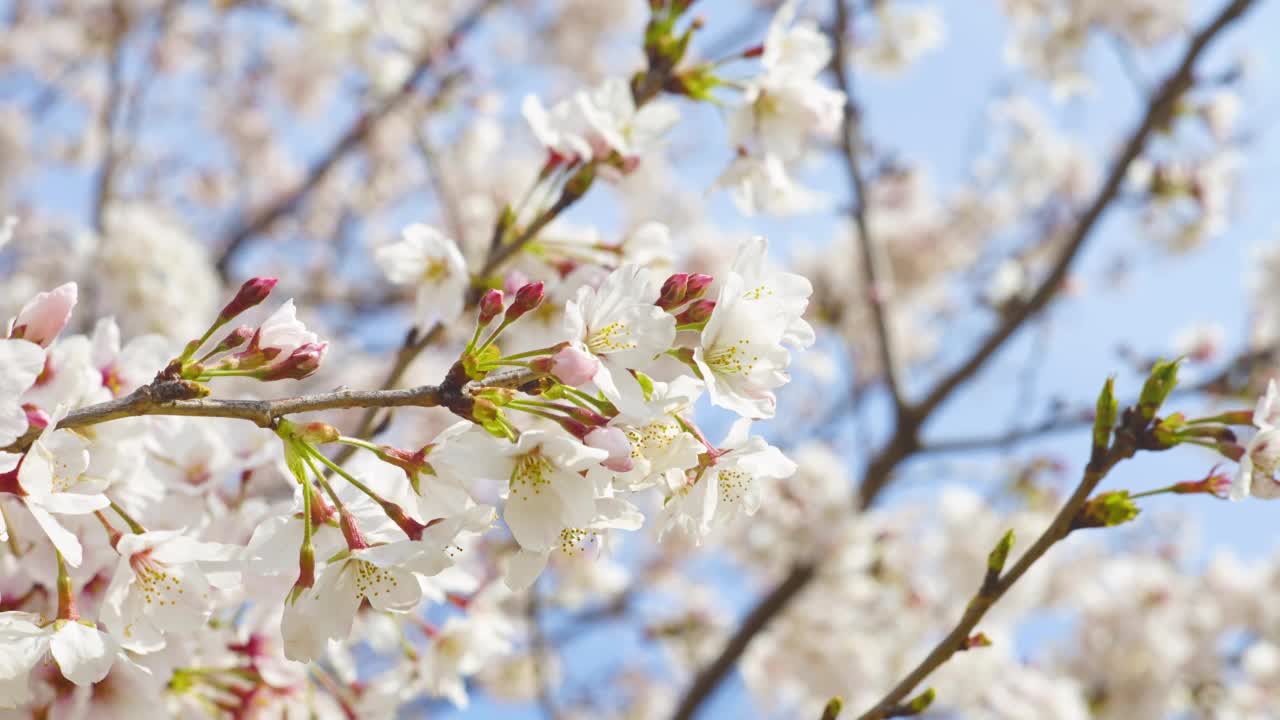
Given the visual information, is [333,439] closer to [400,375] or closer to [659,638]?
[400,375]

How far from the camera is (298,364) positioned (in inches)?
38.9

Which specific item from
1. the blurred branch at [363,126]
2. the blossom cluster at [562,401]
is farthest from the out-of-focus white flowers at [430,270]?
the blurred branch at [363,126]

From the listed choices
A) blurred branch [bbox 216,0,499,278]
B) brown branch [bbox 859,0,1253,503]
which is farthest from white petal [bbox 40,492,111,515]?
blurred branch [bbox 216,0,499,278]

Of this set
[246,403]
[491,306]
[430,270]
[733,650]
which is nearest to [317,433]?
[246,403]

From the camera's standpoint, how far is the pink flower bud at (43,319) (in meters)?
1.01

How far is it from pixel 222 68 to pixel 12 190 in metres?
2.19

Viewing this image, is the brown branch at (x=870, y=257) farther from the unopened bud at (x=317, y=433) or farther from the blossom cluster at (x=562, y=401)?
the unopened bud at (x=317, y=433)

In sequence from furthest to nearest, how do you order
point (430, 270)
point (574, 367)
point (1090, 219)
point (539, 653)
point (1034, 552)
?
1. point (539, 653)
2. point (1090, 219)
3. point (430, 270)
4. point (1034, 552)
5. point (574, 367)

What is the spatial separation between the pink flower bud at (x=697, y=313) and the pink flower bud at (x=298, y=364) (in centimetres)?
39

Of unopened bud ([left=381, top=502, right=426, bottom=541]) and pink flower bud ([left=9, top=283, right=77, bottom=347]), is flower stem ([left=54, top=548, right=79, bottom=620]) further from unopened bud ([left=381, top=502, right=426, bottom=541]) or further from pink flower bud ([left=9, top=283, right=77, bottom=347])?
unopened bud ([left=381, top=502, right=426, bottom=541])

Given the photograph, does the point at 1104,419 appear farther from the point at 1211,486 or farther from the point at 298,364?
the point at 298,364

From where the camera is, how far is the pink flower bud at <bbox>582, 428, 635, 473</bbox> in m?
0.93

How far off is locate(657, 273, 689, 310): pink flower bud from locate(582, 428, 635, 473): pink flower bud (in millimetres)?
168

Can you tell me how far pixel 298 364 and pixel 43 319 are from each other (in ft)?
0.94
